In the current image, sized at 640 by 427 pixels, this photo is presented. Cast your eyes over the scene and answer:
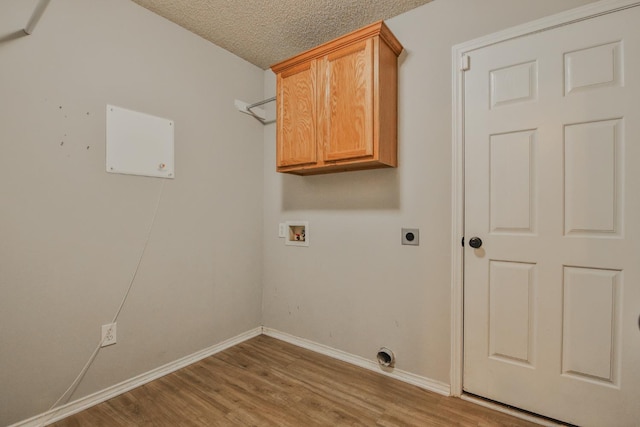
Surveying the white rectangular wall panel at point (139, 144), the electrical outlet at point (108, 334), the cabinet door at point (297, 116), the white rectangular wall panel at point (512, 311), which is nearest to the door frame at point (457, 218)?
the white rectangular wall panel at point (512, 311)

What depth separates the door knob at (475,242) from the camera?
175 centimetres

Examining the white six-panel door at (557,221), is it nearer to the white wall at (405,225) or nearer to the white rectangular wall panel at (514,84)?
the white rectangular wall panel at (514,84)

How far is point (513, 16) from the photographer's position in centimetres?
167

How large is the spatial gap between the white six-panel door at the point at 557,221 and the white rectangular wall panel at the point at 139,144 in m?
2.00

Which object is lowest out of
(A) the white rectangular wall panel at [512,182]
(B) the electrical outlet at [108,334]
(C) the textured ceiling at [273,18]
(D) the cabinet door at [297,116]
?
(B) the electrical outlet at [108,334]

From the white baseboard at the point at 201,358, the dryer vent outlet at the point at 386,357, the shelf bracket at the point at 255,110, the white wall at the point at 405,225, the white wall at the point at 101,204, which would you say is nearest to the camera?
the white wall at the point at 101,204

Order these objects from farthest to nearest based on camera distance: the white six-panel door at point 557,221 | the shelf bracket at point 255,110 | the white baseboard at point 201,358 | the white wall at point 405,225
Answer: the shelf bracket at point 255,110 → the white wall at point 405,225 → the white baseboard at point 201,358 → the white six-panel door at point 557,221

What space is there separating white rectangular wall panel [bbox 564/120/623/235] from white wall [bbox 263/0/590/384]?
0.59 metres

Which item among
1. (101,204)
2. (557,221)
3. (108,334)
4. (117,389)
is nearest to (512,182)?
(557,221)

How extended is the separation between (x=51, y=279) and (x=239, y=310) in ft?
4.43

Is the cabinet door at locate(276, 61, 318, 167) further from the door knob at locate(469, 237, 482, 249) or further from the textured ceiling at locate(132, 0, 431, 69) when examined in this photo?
the door knob at locate(469, 237, 482, 249)

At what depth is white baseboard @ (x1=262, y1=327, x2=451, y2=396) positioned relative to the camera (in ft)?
6.21

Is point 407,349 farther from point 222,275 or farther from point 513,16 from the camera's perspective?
point 513,16

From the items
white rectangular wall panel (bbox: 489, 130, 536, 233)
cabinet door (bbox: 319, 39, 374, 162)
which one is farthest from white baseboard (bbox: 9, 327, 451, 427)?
cabinet door (bbox: 319, 39, 374, 162)
